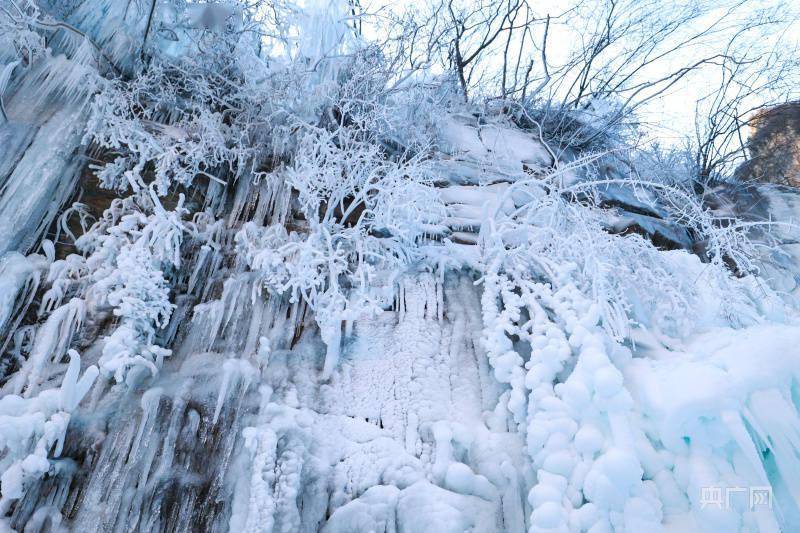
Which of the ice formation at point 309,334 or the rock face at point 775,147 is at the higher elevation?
the rock face at point 775,147

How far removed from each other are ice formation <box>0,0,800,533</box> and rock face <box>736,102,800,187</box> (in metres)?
5.50

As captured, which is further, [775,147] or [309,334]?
[775,147]

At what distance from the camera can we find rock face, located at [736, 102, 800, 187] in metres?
8.65

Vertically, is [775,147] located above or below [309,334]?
above

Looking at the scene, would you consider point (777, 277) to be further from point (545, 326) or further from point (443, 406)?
point (443, 406)

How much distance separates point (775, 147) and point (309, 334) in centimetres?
1076

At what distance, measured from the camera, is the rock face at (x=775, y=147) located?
8.65 meters

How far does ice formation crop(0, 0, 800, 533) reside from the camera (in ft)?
8.15

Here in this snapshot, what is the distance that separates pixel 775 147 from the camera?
29.1 feet

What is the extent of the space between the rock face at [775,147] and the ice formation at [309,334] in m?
5.50

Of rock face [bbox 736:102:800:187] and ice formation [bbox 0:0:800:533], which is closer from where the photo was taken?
ice formation [bbox 0:0:800:533]

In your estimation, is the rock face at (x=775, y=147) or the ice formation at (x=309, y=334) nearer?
the ice formation at (x=309, y=334)

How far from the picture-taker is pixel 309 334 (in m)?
4.09

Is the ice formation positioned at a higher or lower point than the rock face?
lower
